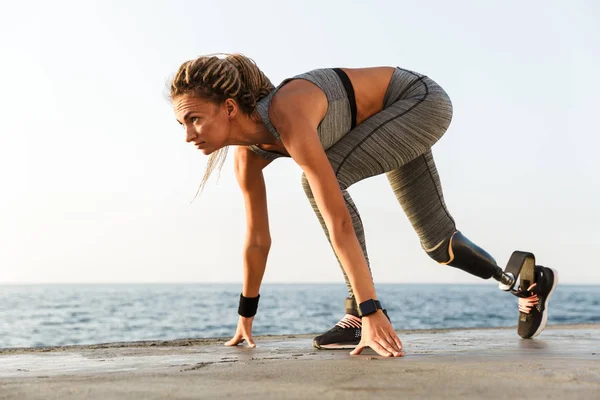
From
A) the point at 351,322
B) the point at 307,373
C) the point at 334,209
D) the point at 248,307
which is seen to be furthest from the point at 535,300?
the point at 307,373

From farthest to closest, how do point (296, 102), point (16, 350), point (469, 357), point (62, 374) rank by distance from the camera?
point (16, 350), point (296, 102), point (469, 357), point (62, 374)

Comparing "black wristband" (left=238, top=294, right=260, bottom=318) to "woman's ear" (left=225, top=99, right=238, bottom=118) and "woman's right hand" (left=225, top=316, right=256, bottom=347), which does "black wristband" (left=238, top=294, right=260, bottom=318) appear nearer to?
"woman's right hand" (left=225, top=316, right=256, bottom=347)

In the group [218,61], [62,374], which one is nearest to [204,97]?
[218,61]

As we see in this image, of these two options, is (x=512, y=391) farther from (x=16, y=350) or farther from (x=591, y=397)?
(x=16, y=350)

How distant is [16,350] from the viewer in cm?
364

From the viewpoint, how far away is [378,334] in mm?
2824

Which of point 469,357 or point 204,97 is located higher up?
point 204,97

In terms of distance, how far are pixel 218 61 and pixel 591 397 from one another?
2120 millimetres

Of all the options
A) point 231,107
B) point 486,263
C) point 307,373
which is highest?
point 231,107

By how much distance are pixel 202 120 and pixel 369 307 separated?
42.2 inches

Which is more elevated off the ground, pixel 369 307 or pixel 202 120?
pixel 202 120

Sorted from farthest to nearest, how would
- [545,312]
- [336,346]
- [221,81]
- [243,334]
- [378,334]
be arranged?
[545,312]
[243,334]
[336,346]
[221,81]
[378,334]

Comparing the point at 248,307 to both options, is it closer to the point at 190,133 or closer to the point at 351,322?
the point at 351,322

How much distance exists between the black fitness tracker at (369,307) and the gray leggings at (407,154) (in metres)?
0.48
